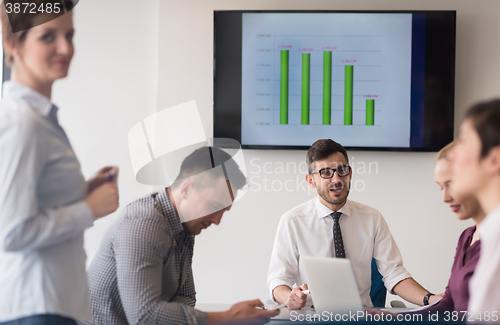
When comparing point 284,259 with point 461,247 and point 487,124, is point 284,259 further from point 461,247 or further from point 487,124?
point 487,124

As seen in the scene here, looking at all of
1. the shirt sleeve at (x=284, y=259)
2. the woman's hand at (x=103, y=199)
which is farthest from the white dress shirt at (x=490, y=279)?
the shirt sleeve at (x=284, y=259)

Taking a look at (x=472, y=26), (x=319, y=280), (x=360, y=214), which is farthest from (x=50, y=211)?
(x=472, y=26)

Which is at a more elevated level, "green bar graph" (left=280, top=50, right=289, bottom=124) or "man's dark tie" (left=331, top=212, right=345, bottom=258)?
"green bar graph" (left=280, top=50, right=289, bottom=124)

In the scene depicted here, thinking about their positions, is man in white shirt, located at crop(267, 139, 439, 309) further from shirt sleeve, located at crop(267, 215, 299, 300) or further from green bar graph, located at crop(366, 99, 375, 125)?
green bar graph, located at crop(366, 99, 375, 125)

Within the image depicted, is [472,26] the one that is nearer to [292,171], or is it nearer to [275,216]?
[292,171]

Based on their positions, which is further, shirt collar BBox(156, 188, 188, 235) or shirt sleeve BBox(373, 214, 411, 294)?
shirt sleeve BBox(373, 214, 411, 294)

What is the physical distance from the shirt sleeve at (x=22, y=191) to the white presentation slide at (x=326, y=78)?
2.04 m

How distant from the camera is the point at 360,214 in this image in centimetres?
239

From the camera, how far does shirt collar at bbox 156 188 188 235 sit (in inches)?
58.5

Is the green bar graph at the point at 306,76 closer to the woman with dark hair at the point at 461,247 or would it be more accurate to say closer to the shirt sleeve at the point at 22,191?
the woman with dark hair at the point at 461,247

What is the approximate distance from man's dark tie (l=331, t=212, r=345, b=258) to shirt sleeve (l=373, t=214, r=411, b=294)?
23 centimetres

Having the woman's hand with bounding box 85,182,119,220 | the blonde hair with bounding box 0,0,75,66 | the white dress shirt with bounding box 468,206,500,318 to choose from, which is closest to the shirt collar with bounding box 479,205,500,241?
the white dress shirt with bounding box 468,206,500,318

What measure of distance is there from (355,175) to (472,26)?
1.28 metres

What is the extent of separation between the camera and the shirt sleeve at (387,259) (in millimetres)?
2252
